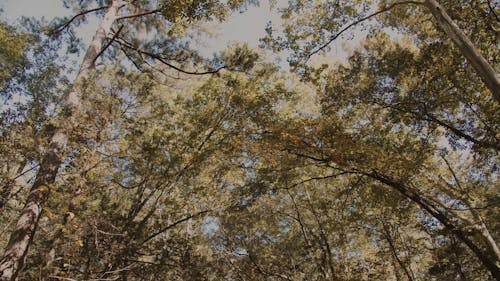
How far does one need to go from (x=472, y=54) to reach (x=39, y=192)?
6.44m

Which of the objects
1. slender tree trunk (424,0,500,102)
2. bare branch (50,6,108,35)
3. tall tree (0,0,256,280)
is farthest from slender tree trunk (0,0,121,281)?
slender tree trunk (424,0,500,102)

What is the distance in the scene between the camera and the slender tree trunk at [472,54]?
4094 millimetres

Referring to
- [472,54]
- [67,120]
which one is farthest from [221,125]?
[472,54]

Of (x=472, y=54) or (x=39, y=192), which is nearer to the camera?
(x=472, y=54)

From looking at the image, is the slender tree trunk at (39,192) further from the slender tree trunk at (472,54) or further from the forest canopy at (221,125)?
the slender tree trunk at (472,54)

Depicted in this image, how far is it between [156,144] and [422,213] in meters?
9.43

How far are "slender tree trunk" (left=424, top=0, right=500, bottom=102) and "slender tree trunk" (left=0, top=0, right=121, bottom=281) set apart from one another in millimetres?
5722

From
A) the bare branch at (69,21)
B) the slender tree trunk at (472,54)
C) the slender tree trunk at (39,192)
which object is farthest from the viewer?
the bare branch at (69,21)

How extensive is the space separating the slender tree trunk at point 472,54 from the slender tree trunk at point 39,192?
5722 mm

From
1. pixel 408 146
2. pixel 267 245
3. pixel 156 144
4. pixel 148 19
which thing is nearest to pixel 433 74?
pixel 408 146

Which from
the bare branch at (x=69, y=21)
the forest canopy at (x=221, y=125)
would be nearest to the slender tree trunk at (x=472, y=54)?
the forest canopy at (x=221, y=125)

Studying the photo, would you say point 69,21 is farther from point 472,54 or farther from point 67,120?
point 472,54

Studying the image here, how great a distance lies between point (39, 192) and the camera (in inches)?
189

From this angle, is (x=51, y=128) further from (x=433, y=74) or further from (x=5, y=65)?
(x=433, y=74)
